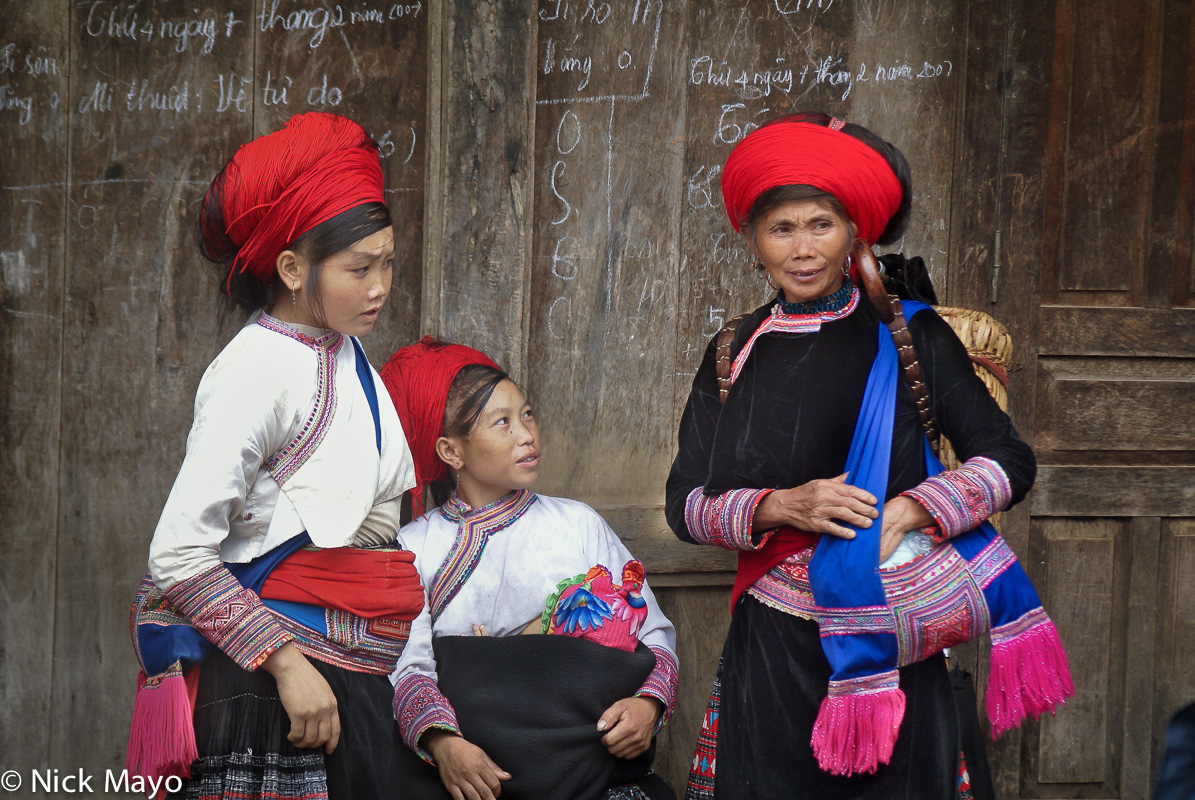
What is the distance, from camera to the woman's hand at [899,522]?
6.51 feet

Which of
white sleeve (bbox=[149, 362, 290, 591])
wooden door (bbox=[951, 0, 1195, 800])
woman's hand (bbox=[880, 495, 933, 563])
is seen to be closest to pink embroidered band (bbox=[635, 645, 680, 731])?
woman's hand (bbox=[880, 495, 933, 563])

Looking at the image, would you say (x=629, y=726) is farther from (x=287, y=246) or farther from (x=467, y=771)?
(x=287, y=246)

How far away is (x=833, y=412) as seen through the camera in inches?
82.4

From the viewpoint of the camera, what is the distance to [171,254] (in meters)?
3.13

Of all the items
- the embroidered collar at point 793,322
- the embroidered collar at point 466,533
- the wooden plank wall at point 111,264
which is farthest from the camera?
the wooden plank wall at point 111,264

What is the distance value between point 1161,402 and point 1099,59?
3.63 feet

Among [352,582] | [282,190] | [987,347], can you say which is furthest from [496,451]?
[987,347]

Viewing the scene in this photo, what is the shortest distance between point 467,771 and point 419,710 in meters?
0.18

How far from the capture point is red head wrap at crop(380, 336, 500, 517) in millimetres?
2598

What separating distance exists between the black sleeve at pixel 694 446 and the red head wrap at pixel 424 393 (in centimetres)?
63

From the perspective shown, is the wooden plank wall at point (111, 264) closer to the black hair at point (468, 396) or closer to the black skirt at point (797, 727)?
the black hair at point (468, 396)

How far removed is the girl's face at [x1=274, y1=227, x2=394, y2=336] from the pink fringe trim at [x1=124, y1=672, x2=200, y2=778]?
2.46 ft

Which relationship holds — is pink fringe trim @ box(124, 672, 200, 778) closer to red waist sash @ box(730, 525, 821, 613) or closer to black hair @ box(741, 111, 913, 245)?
red waist sash @ box(730, 525, 821, 613)

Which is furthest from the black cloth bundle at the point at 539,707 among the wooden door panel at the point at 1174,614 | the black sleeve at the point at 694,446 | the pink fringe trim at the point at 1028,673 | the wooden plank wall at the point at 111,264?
the wooden door panel at the point at 1174,614
